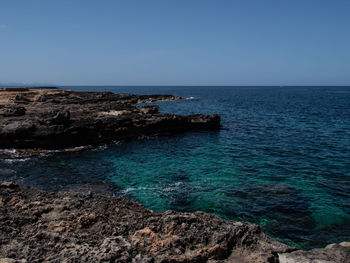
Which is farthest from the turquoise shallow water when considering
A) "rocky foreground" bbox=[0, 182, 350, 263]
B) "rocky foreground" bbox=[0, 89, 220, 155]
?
"rocky foreground" bbox=[0, 182, 350, 263]

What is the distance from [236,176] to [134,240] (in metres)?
12.1

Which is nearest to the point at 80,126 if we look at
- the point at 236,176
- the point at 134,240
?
the point at 236,176

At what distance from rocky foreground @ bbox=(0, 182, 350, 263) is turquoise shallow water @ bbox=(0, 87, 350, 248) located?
448cm

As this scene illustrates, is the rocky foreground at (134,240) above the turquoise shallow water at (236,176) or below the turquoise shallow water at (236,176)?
above

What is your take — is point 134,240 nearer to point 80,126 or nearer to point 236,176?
point 236,176

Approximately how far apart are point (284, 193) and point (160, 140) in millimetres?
17654

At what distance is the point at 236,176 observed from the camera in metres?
17.2

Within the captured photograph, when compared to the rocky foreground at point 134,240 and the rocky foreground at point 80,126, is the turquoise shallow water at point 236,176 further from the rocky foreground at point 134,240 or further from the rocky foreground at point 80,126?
the rocky foreground at point 134,240

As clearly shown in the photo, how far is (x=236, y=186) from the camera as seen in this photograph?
1545 centimetres

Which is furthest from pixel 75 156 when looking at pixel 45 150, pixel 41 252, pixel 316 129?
pixel 316 129

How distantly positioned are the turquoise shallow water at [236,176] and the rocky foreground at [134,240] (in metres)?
4.48

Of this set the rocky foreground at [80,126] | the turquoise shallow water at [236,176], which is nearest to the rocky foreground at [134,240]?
the turquoise shallow water at [236,176]

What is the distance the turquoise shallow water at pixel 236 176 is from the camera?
39.2ft

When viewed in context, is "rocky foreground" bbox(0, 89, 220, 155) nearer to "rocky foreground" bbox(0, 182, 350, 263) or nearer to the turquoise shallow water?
the turquoise shallow water
